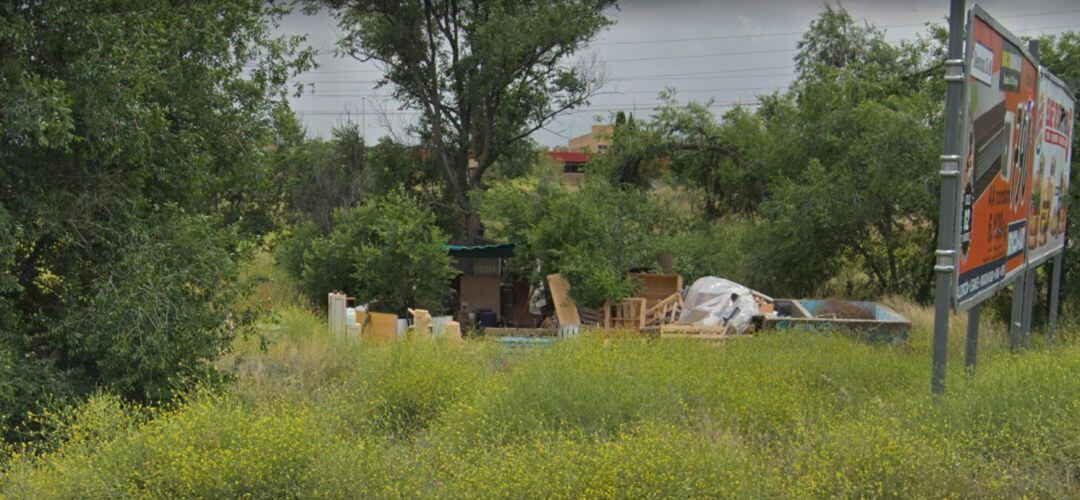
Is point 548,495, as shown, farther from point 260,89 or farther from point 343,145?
point 343,145

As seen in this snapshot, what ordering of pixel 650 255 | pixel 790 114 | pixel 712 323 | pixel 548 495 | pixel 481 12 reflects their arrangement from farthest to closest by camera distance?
pixel 481 12, pixel 790 114, pixel 650 255, pixel 712 323, pixel 548 495

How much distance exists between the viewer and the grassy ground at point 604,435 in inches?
186

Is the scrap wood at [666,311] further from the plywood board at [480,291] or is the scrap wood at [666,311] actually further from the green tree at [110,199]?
the green tree at [110,199]

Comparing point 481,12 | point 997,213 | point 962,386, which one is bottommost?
point 962,386

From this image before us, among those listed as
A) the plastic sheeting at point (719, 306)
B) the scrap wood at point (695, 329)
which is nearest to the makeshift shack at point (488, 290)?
the plastic sheeting at point (719, 306)

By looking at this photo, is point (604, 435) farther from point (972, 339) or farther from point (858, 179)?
point (858, 179)

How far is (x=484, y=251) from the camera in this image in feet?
64.4

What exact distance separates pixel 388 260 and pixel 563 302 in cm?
339

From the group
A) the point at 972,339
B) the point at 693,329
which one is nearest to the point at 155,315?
the point at 972,339

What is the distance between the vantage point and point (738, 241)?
20422 millimetres

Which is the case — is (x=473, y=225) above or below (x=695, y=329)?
above

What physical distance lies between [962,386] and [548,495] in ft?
10.6

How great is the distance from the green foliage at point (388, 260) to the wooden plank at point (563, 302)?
2.17 m

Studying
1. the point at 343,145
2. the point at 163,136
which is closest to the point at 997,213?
the point at 163,136
